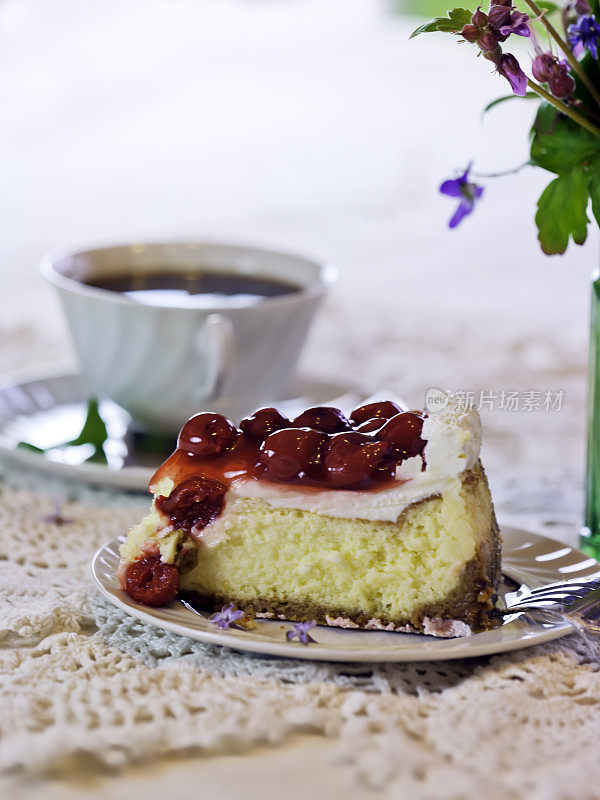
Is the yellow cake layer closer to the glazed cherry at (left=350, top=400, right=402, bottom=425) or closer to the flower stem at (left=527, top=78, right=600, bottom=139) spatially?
the glazed cherry at (left=350, top=400, right=402, bottom=425)

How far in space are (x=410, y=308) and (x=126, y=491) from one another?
4.66 ft

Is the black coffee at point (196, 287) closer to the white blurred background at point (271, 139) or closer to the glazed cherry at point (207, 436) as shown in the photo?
the glazed cherry at point (207, 436)

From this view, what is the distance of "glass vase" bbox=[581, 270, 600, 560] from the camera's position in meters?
Answer: 1.49

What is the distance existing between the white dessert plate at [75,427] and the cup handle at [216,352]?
0.48 feet

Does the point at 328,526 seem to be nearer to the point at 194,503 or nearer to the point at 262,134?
the point at 194,503

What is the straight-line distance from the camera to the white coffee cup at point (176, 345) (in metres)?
1.79

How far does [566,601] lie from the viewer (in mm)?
1250

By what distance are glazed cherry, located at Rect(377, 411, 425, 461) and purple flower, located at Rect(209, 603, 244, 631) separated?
260 mm

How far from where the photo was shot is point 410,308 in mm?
2977

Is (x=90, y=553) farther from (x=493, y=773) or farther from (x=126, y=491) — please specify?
(x=493, y=773)

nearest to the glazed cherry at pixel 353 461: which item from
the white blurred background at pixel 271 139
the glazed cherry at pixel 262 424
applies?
the glazed cherry at pixel 262 424

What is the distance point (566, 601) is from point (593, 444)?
13.1 inches

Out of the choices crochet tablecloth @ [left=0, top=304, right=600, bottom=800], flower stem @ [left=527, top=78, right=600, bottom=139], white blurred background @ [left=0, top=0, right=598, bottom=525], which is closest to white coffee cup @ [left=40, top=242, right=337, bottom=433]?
crochet tablecloth @ [left=0, top=304, right=600, bottom=800]

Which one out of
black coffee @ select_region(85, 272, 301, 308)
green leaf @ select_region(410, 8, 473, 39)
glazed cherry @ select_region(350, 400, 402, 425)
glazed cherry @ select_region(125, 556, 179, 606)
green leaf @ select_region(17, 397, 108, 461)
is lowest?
green leaf @ select_region(17, 397, 108, 461)
